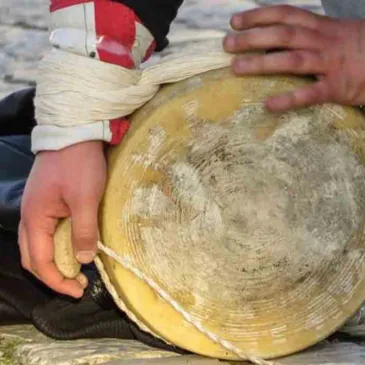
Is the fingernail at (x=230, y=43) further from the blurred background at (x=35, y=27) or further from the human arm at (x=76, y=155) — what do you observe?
the blurred background at (x=35, y=27)

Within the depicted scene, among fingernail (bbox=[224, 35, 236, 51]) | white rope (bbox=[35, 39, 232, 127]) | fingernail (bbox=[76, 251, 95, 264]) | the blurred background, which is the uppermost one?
fingernail (bbox=[224, 35, 236, 51])

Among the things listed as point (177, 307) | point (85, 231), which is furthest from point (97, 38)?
point (177, 307)

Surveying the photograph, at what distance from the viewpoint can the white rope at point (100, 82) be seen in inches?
69.3

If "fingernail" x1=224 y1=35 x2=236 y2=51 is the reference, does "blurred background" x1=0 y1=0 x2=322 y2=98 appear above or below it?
below

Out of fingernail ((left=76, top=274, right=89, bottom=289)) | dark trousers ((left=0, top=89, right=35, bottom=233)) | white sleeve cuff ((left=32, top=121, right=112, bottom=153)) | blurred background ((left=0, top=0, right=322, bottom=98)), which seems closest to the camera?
white sleeve cuff ((left=32, top=121, right=112, bottom=153))

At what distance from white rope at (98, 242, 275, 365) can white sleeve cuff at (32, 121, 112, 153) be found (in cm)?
16

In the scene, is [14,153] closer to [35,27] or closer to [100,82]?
[100,82]

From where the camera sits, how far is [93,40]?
1.78m

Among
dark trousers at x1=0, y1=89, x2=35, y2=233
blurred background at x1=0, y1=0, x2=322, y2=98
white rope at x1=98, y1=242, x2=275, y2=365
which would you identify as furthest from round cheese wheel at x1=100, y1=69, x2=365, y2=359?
blurred background at x1=0, y1=0, x2=322, y2=98

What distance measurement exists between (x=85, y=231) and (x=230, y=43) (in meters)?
0.35

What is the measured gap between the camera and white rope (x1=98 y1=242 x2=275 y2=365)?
1.80 m

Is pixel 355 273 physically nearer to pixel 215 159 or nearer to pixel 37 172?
pixel 215 159

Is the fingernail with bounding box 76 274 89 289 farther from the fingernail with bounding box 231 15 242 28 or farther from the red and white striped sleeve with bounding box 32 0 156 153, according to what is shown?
the fingernail with bounding box 231 15 242 28

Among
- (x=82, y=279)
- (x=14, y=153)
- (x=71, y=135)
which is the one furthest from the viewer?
(x=14, y=153)
